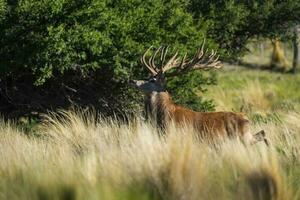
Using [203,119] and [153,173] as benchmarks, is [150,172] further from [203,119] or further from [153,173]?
[203,119]

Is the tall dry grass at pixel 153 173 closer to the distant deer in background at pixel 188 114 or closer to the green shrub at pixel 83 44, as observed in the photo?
the distant deer in background at pixel 188 114

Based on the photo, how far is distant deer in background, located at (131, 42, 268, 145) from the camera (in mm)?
9906

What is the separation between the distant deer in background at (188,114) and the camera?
991cm

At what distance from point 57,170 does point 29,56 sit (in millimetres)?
5521

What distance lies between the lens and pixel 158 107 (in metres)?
11.2

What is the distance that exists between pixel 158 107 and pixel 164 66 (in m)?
0.91

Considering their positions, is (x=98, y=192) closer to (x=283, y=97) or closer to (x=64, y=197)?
(x=64, y=197)

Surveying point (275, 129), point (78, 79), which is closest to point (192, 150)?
point (275, 129)

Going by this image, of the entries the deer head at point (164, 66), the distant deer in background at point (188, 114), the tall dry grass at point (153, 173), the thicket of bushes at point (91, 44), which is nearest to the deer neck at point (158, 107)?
the distant deer in background at point (188, 114)

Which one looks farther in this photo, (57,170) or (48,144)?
(48,144)

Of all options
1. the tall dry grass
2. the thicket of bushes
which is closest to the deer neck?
the thicket of bushes

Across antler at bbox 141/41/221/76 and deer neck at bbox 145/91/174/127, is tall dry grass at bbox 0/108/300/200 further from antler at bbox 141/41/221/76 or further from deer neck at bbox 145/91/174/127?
antler at bbox 141/41/221/76

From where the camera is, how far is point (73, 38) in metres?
11.8

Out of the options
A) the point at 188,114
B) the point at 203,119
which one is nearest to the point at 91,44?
the point at 188,114
